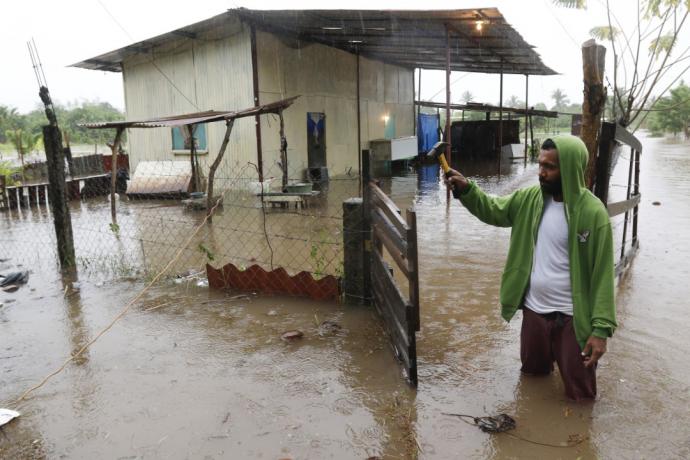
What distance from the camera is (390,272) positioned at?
3791 millimetres

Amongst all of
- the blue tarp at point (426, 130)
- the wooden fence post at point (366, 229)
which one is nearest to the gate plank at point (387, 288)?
the wooden fence post at point (366, 229)

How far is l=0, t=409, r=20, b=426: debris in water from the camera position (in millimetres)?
2990

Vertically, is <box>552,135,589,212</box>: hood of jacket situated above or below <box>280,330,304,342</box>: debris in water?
above

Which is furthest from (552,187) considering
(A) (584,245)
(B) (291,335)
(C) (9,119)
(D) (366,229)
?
(C) (9,119)

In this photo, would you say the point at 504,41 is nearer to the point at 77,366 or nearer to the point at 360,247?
the point at 360,247

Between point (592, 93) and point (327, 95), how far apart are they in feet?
43.3

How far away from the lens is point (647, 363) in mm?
3557

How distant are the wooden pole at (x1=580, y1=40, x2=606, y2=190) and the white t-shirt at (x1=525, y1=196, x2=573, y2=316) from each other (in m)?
1.30

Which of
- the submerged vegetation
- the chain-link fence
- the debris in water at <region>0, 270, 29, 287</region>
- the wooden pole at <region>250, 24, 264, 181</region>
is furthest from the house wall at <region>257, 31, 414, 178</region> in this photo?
the submerged vegetation

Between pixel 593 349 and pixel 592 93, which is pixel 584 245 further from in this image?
pixel 592 93

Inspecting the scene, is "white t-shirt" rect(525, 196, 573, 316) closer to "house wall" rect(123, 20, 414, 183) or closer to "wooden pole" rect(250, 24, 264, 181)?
"wooden pole" rect(250, 24, 264, 181)

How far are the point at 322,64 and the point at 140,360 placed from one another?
13637 mm

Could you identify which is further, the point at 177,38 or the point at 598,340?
the point at 177,38

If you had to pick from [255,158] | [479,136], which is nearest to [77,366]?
[255,158]
